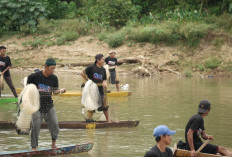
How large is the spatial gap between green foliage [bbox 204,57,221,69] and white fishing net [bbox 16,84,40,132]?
20.3 m

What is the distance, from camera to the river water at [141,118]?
848cm

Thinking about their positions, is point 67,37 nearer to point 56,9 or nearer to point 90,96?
point 56,9

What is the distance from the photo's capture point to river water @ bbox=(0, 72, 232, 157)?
8.48 m

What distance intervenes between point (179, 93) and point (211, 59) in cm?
1030

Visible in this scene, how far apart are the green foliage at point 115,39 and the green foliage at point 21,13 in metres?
6.98

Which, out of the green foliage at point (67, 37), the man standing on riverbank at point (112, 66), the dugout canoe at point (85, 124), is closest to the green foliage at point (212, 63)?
the green foliage at point (67, 37)

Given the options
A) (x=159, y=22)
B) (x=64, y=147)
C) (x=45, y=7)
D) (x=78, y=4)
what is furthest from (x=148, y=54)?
(x=64, y=147)

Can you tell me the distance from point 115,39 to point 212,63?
706 centimetres

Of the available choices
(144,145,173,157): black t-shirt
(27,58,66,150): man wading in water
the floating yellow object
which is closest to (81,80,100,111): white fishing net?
the floating yellow object

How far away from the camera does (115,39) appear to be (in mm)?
29000

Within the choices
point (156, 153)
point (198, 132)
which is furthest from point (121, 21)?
point (156, 153)

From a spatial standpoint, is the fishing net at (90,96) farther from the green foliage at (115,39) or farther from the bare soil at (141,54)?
the green foliage at (115,39)

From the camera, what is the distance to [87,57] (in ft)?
93.2

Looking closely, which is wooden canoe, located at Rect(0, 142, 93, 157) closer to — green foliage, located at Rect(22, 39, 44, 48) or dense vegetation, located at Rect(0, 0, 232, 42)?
dense vegetation, located at Rect(0, 0, 232, 42)
